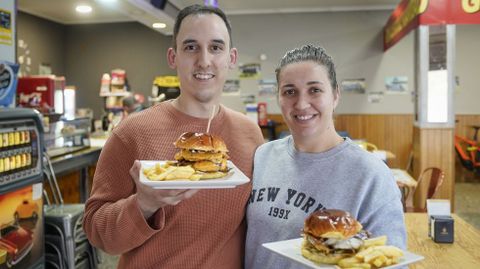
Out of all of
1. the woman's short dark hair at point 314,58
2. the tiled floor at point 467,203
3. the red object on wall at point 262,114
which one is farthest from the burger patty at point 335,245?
the red object on wall at point 262,114

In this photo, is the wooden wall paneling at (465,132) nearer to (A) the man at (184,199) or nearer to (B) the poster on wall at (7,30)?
(B) the poster on wall at (7,30)

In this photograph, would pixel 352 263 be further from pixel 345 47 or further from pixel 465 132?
pixel 465 132

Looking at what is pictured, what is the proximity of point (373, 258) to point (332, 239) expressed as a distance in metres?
0.13

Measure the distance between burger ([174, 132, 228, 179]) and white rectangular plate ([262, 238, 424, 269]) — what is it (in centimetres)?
32

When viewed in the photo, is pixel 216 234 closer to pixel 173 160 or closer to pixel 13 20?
pixel 173 160

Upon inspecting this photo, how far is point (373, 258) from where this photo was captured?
1.19 metres

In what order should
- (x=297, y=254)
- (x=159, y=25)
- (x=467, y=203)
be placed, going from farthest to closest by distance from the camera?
(x=159, y=25)
(x=467, y=203)
(x=297, y=254)

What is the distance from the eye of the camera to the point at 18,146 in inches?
123

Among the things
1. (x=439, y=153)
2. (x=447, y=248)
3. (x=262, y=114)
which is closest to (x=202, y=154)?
(x=447, y=248)

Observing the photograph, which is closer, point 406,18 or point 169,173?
point 169,173

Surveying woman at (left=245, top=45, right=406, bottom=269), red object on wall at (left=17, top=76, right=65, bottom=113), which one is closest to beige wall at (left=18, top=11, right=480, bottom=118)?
red object on wall at (left=17, top=76, right=65, bottom=113)

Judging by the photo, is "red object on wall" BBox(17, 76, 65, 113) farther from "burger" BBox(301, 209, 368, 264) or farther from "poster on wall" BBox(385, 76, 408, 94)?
"poster on wall" BBox(385, 76, 408, 94)

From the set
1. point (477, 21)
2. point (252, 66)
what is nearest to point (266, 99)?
point (252, 66)

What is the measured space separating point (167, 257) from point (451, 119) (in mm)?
6050
